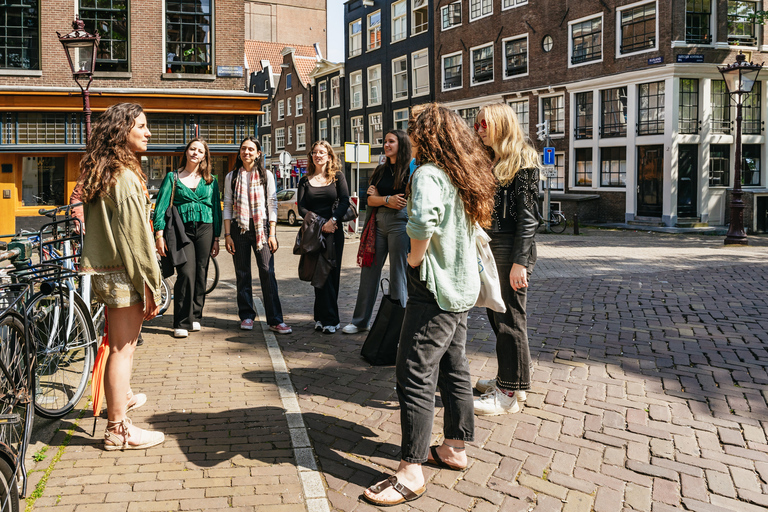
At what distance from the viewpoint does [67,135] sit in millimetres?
18203

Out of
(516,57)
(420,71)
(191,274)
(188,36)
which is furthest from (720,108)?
(191,274)

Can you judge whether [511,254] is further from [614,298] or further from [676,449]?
[614,298]

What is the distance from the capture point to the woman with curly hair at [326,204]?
6.41 meters

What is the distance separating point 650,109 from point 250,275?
21.3m

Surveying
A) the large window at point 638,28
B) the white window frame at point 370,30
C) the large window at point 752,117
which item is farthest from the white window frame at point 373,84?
A: the large window at point 752,117

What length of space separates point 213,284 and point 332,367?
12.1ft

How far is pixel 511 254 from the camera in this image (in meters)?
4.01

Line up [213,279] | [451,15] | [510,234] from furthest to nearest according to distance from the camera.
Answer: [451,15]
[213,279]
[510,234]

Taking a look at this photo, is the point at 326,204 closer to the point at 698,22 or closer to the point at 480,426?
the point at 480,426

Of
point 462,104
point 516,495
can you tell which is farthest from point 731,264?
point 462,104

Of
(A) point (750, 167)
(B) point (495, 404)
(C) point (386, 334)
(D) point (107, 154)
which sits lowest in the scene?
(B) point (495, 404)

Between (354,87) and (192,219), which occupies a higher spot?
(354,87)

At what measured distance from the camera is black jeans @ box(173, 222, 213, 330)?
6.37m

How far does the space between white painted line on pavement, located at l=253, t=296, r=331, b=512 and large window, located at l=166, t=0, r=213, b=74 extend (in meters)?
15.5
